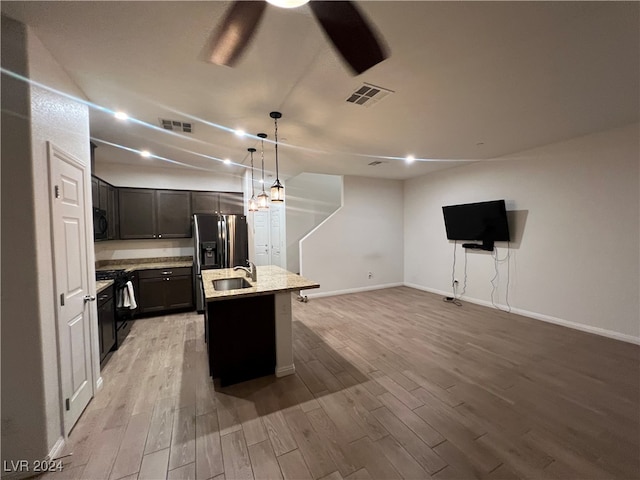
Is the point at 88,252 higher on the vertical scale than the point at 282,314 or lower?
higher

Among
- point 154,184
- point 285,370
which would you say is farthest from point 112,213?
point 285,370

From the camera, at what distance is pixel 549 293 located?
3.98 meters

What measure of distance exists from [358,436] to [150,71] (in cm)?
322

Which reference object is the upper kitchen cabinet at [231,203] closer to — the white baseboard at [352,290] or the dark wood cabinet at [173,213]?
the dark wood cabinet at [173,213]

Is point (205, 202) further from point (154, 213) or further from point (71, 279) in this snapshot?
point (71, 279)

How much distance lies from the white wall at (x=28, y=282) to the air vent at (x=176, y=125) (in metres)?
1.28

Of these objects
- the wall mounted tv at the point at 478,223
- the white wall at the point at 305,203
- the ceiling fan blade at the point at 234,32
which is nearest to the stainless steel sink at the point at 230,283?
the ceiling fan blade at the point at 234,32

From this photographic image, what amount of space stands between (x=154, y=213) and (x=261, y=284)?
3327mm

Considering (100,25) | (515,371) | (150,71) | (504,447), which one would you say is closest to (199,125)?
(150,71)

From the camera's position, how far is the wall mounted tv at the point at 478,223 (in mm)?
4398

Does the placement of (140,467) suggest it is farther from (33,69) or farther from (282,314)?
(33,69)

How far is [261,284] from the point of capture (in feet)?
8.94

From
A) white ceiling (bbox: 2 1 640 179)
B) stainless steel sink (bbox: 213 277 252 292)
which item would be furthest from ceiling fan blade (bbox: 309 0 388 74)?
stainless steel sink (bbox: 213 277 252 292)

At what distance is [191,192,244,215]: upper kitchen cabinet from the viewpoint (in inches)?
199
